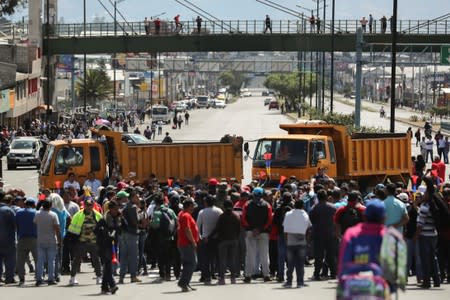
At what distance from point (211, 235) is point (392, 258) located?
910 cm

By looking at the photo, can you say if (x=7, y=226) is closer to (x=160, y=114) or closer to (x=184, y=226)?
(x=184, y=226)

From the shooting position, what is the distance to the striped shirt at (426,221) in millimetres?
19969

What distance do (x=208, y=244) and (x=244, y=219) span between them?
71 centimetres

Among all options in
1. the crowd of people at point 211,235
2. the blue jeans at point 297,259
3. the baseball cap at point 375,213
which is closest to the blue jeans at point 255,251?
the crowd of people at point 211,235

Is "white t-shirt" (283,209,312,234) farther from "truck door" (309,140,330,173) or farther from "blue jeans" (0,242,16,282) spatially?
"truck door" (309,140,330,173)

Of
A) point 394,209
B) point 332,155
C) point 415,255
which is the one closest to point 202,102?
point 332,155

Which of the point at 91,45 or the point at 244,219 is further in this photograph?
the point at 91,45

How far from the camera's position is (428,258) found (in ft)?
65.2

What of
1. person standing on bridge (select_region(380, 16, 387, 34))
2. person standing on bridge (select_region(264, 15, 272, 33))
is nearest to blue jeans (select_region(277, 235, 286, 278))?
person standing on bridge (select_region(380, 16, 387, 34))

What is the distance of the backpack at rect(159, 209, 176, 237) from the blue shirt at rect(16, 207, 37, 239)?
78.2 inches

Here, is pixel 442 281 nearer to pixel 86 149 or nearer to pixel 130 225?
pixel 130 225

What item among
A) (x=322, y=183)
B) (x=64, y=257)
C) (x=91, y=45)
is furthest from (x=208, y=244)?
(x=91, y=45)

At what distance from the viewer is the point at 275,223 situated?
2127cm

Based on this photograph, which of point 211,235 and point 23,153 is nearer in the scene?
point 211,235
